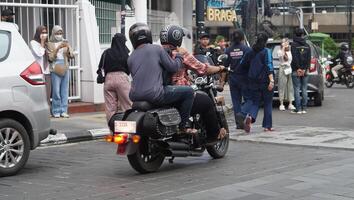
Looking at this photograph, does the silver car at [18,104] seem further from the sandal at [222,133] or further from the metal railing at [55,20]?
the metal railing at [55,20]

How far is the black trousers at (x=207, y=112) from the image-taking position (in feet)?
26.7

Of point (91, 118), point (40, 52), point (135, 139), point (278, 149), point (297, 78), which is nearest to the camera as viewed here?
point (135, 139)

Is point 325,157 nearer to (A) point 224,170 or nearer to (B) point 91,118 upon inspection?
(A) point 224,170

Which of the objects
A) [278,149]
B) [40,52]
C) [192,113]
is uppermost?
[40,52]

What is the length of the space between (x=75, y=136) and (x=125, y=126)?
3772 mm

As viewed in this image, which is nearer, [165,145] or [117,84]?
[165,145]

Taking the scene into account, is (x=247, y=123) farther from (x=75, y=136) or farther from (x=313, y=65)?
(x=313, y=65)

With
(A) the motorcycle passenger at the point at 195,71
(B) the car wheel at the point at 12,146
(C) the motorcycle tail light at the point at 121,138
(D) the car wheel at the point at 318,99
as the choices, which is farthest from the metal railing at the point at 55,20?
(C) the motorcycle tail light at the point at 121,138

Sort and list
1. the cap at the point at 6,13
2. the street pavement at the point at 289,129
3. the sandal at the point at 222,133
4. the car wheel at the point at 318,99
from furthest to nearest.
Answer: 1. the car wheel at the point at 318,99
2. the cap at the point at 6,13
3. the street pavement at the point at 289,129
4. the sandal at the point at 222,133

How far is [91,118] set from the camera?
1319cm

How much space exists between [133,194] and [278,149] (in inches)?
140

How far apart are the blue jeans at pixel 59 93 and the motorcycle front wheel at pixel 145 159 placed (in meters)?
5.52

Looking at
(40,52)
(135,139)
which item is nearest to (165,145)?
(135,139)

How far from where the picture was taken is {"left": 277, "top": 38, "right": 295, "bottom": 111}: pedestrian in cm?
1457
